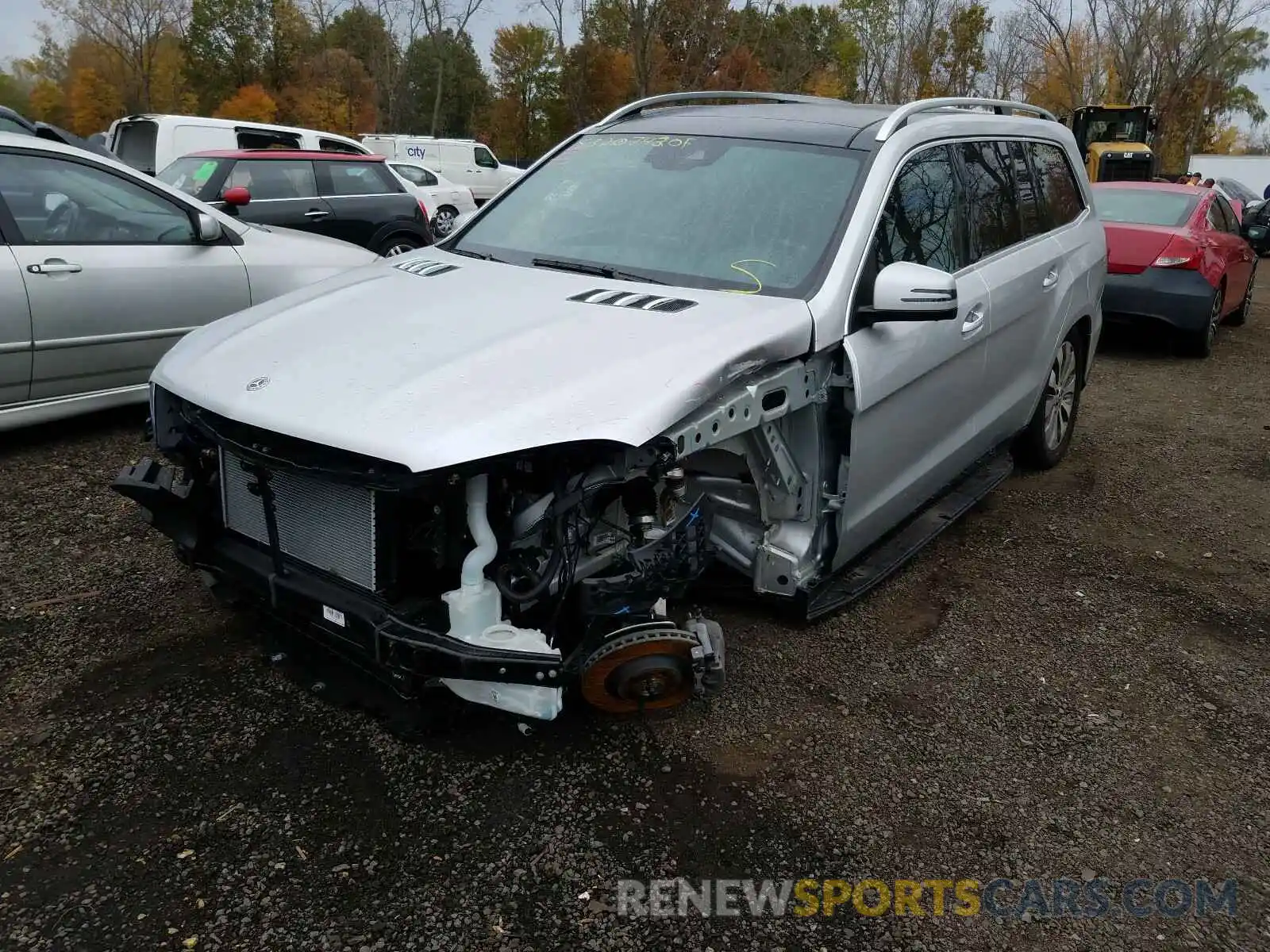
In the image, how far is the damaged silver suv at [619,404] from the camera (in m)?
2.62

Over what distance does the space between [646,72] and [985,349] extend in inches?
1371

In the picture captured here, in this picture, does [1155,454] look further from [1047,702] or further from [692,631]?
[692,631]

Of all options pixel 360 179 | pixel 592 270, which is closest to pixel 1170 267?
pixel 592 270

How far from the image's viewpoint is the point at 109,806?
8.93 feet

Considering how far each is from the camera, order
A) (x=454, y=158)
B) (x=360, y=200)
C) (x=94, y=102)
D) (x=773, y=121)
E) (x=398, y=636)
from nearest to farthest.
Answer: (x=398, y=636) < (x=773, y=121) < (x=360, y=200) < (x=454, y=158) < (x=94, y=102)

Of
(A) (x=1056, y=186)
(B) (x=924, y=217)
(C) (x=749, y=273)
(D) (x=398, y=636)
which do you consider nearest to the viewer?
(D) (x=398, y=636)

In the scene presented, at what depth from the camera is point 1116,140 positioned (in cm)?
2434

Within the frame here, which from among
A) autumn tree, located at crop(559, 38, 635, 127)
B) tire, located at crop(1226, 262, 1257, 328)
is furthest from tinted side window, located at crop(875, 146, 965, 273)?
autumn tree, located at crop(559, 38, 635, 127)

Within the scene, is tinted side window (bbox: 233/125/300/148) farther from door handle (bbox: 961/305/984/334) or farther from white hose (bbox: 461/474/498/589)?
white hose (bbox: 461/474/498/589)

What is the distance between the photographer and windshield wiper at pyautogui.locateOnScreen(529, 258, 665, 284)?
348cm

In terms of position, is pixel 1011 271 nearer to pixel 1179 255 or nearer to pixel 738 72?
pixel 1179 255

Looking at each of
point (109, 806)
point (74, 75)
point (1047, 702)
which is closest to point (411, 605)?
point (109, 806)

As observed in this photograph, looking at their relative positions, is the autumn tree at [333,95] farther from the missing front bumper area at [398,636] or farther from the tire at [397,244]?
the missing front bumper area at [398,636]

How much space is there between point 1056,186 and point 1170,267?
4519mm
